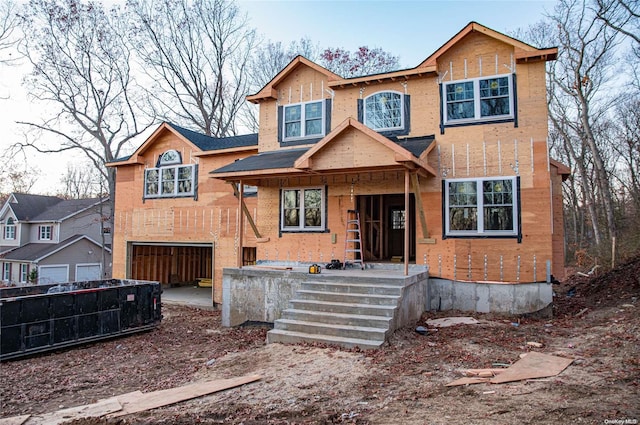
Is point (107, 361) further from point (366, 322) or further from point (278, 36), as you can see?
point (278, 36)

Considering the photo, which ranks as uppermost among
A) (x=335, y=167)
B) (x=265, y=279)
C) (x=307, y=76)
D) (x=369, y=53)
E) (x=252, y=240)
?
(x=369, y=53)

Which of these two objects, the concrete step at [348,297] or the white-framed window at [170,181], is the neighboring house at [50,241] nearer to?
the white-framed window at [170,181]

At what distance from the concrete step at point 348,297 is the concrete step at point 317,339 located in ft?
3.36

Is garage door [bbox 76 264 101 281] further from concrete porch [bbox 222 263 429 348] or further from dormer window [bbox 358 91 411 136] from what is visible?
dormer window [bbox 358 91 411 136]

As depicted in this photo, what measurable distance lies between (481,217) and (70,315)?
10.3 m

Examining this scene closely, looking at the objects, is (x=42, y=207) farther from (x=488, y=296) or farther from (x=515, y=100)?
(x=515, y=100)

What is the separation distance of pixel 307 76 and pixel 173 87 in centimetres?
1693

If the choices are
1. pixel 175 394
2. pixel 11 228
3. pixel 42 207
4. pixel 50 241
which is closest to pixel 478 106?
pixel 175 394

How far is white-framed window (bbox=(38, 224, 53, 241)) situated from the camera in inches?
1246

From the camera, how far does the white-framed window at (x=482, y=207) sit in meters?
11.0

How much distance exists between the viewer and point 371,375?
6.30 m

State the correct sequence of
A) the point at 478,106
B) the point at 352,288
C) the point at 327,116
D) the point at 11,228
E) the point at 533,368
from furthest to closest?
the point at 11,228 < the point at 327,116 < the point at 478,106 < the point at 352,288 < the point at 533,368

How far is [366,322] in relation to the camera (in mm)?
8195

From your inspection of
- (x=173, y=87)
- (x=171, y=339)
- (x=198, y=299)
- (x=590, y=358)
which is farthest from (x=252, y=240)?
(x=173, y=87)
